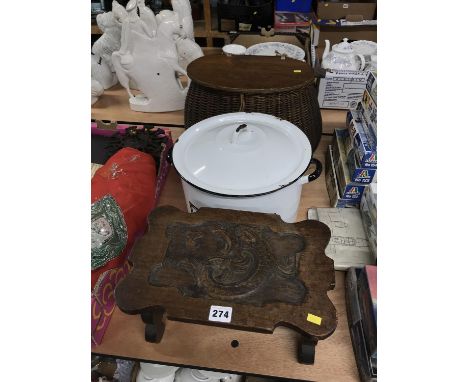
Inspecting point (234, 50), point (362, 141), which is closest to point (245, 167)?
point (362, 141)

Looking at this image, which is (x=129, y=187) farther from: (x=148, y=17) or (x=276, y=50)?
(x=276, y=50)

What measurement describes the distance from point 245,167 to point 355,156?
14.5 inches

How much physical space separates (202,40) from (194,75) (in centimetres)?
120

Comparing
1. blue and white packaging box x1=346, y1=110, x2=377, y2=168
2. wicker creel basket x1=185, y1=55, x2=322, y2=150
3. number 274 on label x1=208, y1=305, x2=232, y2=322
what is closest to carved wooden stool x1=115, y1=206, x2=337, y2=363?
number 274 on label x1=208, y1=305, x2=232, y2=322

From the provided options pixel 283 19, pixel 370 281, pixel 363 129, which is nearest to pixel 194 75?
pixel 363 129

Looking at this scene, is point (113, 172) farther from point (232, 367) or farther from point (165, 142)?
point (232, 367)

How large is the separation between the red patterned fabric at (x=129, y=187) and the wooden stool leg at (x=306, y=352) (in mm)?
475

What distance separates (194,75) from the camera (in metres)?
1.08

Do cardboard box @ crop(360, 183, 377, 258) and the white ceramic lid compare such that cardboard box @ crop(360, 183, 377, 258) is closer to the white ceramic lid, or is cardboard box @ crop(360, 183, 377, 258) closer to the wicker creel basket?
the wicker creel basket

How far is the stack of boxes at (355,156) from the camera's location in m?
0.95

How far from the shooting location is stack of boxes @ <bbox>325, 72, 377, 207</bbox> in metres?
0.95

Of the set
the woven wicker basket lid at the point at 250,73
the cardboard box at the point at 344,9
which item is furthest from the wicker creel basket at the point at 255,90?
the cardboard box at the point at 344,9

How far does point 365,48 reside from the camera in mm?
1395

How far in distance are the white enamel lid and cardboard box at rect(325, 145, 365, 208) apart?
235 millimetres
